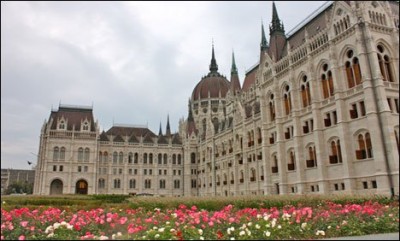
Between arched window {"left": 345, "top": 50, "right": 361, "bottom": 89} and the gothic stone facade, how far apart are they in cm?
10

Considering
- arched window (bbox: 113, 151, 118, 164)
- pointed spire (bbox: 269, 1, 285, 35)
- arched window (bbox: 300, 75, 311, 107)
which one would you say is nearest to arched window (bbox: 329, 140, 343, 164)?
arched window (bbox: 300, 75, 311, 107)

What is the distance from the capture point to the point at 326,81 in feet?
121

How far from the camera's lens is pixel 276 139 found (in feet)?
147

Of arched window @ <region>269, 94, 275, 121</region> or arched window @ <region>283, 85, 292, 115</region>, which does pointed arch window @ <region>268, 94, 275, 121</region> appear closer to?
arched window @ <region>269, 94, 275, 121</region>

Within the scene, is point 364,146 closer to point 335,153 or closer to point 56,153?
point 335,153

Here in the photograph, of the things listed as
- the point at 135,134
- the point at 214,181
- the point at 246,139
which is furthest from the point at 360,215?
the point at 135,134

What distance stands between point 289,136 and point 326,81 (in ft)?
29.6

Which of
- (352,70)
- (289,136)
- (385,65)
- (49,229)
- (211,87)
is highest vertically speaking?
(211,87)

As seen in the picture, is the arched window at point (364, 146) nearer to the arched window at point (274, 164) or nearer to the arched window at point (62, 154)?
the arched window at point (274, 164)

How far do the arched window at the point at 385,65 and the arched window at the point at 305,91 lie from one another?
890cm

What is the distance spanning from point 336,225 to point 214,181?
192 ft

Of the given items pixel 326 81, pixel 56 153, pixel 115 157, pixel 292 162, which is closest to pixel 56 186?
pixel 56 153

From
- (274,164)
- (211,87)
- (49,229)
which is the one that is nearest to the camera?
(49,229)

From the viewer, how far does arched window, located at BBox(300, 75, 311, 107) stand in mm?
39500
